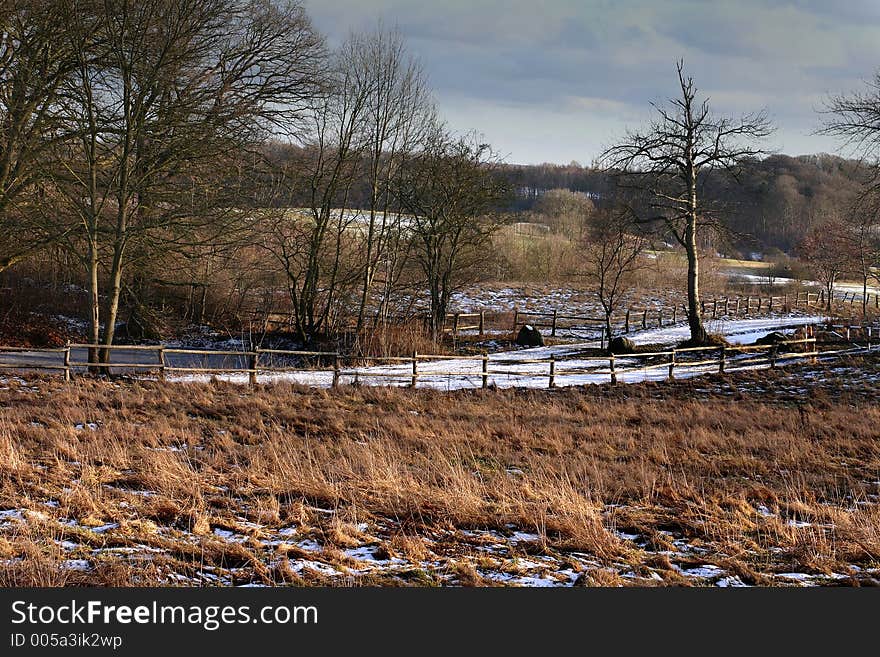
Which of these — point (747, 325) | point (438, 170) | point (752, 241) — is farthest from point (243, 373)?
point (747, 325)

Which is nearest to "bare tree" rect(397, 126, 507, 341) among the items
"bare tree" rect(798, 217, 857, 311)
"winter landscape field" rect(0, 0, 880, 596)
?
"winter landscape field" rect(0, 0, 880, 596)

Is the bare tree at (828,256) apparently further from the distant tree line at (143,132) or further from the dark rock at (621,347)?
the distant tree line at (143,132)

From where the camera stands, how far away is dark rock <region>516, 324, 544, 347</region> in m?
30.2

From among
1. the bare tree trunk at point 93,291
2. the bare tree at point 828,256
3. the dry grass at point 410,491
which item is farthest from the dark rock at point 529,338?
the bare tree at point 828,256

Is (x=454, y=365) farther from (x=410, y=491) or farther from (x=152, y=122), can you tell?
(x=410, y=491)

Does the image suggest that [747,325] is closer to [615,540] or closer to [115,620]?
[615,540]

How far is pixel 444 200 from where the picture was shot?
27.6 m

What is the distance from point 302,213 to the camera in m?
26.3

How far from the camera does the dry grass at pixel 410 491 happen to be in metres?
4.74

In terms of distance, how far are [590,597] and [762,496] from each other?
3.78 metres

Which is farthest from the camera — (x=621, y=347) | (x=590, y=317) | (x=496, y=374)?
(x=590, y=317)

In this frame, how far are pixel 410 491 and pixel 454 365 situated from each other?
50.7 ft

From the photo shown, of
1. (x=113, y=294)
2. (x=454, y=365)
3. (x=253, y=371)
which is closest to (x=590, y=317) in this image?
(x=454, y=365)

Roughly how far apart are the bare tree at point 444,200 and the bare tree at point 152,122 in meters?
8.52
